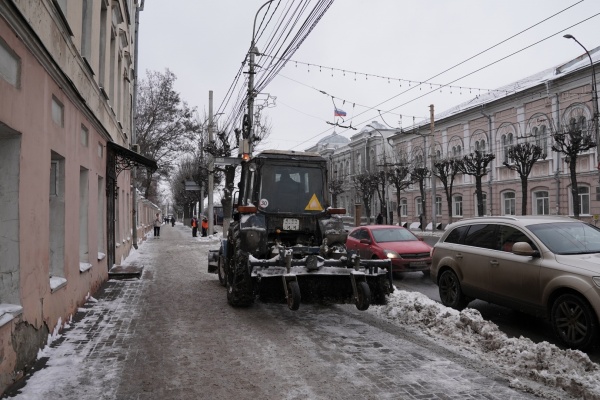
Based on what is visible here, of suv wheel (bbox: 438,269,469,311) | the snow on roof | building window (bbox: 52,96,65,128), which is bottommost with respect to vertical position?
suv wheel (bbox: 438,269,469,311)

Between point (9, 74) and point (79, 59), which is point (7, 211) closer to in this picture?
point (9, 74)

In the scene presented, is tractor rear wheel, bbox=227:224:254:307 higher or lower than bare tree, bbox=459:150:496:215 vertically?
lower

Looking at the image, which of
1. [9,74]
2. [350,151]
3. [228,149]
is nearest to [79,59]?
[9,74]

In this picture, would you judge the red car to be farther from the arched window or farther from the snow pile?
the arched window

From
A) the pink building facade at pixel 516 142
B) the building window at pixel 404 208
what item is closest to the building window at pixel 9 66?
the pink building facade at pixel 516 142

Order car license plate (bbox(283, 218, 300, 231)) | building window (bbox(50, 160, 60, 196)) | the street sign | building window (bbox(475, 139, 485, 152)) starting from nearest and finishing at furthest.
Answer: building window (bbox(50, 160, 60, 196))
car license plate (bbox(283, 218, 300, 231))
the street sign
building window (bbox(475, 139, 485, 152))

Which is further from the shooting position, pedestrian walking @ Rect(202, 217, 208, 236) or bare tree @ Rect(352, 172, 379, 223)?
bare tree @ Rect(352, 172, 379, 223)

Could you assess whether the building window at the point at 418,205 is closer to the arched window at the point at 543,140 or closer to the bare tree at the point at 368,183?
the bare tree at the point at 368,183

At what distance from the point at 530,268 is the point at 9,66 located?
669cm

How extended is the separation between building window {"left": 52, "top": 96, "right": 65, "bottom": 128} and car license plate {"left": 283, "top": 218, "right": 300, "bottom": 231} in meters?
3.79

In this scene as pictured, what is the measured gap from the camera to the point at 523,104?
101ft

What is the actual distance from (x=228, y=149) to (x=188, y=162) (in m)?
22.2

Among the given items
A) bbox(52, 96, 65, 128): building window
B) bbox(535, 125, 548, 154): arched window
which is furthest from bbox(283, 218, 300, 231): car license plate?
bbox(535, 125, 548, 154): arched window

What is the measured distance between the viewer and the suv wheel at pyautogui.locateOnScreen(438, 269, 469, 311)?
7809 mm
